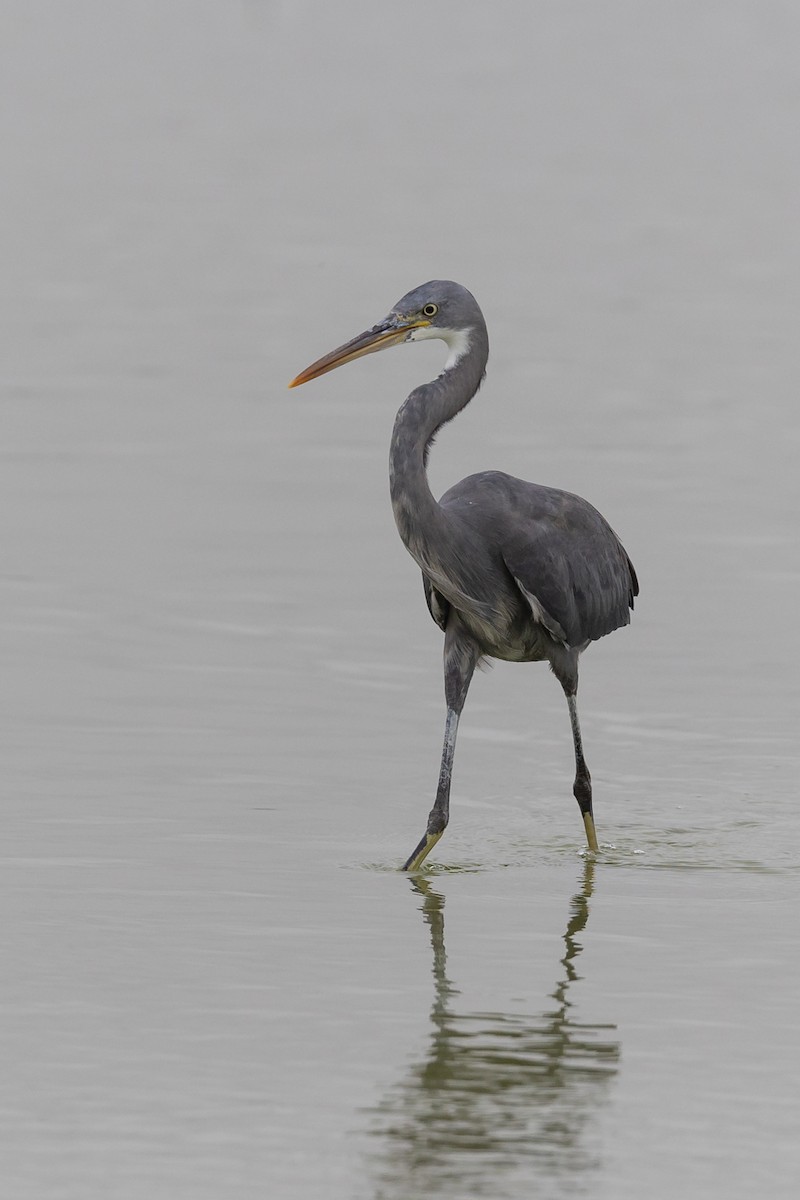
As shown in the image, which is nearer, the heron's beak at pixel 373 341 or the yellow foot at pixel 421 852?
the yellow foot at pixel 421 852

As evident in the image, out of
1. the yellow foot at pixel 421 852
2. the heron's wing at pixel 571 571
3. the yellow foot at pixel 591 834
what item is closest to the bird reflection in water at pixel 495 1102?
the yellow foot at pixel 421 852

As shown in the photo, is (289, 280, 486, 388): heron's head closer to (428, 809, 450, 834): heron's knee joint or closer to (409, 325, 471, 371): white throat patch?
(409, 325, 471, 371): white throat patch

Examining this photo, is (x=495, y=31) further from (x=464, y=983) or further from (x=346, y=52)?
(x=464, y=983)

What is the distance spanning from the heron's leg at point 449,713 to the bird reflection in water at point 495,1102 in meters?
1.37

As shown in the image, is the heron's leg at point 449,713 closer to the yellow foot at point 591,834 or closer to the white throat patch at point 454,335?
the yellow foot at point 591,834

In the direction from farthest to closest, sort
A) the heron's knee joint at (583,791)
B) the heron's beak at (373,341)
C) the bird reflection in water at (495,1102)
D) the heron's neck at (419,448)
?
the heron's knee joint at (583,791)
the heron's beak at (373,341)
the heron's neck at (419,448)
the bird reflection in water at (495,1102)

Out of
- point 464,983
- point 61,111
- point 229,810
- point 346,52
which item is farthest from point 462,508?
point 346,52

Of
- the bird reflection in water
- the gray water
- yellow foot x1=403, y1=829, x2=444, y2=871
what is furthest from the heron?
the bird reflection in water

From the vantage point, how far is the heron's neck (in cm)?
826

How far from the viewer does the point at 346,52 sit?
45875mm

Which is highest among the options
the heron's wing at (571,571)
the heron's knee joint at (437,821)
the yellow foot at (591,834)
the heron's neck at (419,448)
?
the heron's neck at (419,448)

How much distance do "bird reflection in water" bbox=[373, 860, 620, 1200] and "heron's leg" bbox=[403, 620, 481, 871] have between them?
4.49ft

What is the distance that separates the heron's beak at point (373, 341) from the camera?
8.52 metres

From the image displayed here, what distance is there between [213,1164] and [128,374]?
13.4 meters
